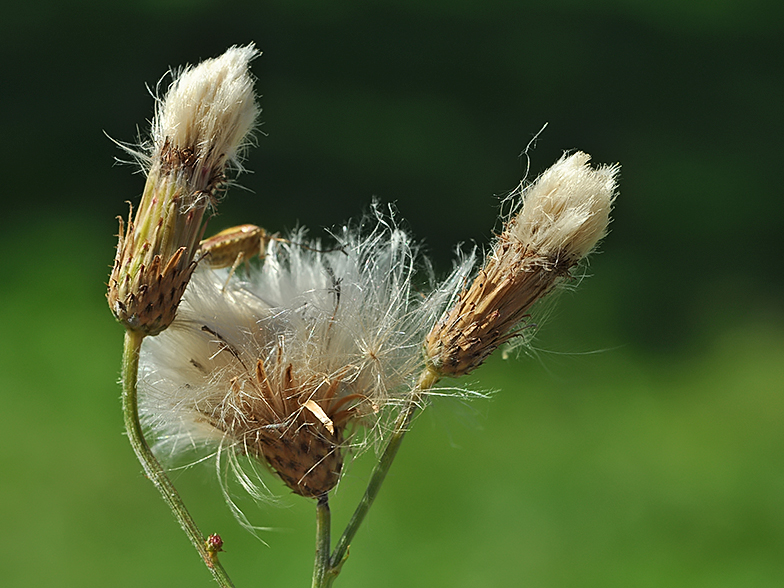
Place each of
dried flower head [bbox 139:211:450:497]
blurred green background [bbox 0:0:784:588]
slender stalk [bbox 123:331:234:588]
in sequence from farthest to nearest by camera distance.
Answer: blurred green background [bbox 0:0:784:588] → dried flower head [bbox 139:211:450:497] → slender stalk [bbox 123:331:234:588]

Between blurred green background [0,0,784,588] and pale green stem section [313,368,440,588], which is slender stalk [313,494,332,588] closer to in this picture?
pale green stem section [313,368,440,588]

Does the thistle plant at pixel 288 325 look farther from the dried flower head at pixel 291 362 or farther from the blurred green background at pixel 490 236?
the blurred green background at pixel 490 236

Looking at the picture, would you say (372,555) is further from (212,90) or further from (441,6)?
(441,6)

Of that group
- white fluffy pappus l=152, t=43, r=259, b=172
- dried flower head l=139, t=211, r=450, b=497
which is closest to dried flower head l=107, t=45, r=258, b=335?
white fluffy pappus l=152, t=43, r=259, b=172

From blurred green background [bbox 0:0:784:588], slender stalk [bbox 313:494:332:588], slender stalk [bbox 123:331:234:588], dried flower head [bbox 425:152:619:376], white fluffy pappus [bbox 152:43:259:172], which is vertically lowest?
blurred green background [bbox 0:0:784:588]

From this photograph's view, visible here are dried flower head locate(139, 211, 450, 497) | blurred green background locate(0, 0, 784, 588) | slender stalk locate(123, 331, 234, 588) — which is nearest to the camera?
slender stalk locate(123, 331, 234, 588)

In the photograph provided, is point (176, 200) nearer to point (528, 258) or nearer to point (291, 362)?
point (291, 362)

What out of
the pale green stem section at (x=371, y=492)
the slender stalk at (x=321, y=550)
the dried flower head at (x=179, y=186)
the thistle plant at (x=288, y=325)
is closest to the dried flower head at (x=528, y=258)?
the thistle plant at (x=288, y=325)
